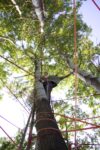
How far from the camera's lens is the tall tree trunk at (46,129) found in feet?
15.0

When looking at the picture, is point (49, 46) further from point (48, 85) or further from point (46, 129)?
point (46, 129)

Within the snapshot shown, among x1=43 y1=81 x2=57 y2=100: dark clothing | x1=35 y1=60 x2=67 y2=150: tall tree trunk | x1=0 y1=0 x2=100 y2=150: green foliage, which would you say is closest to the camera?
x1=35 y1=60 x2=67 y2=150: tall tree trunk

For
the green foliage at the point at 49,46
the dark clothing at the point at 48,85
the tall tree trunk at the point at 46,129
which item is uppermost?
the green foliage at the point at 49,46

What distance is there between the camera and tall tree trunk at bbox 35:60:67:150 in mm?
4578

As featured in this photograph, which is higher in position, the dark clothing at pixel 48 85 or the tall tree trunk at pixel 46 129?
the dark clothing at pixel 48 85

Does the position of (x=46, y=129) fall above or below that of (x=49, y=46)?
below

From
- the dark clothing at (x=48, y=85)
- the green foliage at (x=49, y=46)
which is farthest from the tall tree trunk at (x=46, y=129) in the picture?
the green foliage at (x=49, y=46)

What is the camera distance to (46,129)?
16.7 ft

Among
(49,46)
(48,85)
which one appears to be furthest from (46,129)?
(49,46)

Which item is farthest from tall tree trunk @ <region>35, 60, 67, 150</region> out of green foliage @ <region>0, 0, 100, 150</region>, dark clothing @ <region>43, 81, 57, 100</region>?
green foliage @ <region>0, 0, 100, 150</region>

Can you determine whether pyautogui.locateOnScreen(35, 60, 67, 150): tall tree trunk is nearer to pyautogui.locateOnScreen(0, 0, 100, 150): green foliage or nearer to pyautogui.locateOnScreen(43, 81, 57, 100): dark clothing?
pyautogui.locateOnScreen(43, 81, 57, 100): dark clothing

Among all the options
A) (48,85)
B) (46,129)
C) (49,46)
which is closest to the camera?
(46,129)

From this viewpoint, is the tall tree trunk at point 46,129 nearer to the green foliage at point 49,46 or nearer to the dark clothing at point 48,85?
the dark clothing at point 48,85

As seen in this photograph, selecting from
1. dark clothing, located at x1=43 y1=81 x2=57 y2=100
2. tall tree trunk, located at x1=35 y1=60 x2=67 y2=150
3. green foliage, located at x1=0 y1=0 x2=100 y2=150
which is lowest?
tall tree trunk, located at x1=35 y1=60 x2=67 y2=150
